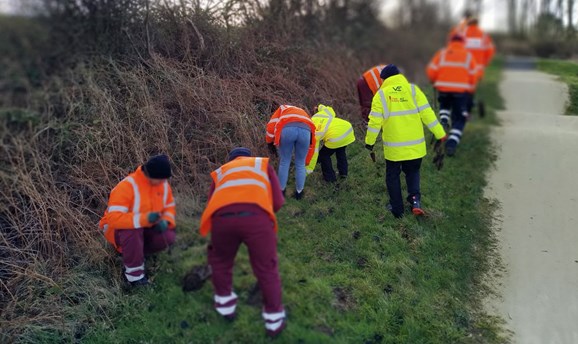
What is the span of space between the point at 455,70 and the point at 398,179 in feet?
12.3

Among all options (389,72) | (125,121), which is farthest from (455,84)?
(125,121)

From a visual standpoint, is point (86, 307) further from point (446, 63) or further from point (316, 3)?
point (316, 3)

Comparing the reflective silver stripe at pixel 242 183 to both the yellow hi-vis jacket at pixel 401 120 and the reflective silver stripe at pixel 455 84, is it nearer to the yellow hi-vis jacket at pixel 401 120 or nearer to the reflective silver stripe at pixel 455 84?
the yellow hi-vis jacket at pixel 401 120

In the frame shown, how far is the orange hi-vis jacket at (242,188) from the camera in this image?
4.18m

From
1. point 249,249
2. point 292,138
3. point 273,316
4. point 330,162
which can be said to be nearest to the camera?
point 249,249

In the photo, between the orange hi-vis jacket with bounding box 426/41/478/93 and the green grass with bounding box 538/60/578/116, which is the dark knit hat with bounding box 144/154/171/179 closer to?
the orange hi-vis jacket with bounding box 426/41/478/93

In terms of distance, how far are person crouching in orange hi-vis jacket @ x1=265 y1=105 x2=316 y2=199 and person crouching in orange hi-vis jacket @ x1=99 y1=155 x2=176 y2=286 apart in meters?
1.51

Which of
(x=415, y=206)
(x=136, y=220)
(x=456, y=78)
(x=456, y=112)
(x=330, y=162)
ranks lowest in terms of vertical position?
(x=415, y=206)

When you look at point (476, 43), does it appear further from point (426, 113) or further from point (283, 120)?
point (283, 120)

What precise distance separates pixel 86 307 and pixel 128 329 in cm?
62

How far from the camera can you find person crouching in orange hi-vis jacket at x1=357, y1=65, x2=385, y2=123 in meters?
7.06

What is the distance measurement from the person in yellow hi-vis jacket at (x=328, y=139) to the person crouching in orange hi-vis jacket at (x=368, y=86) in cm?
92

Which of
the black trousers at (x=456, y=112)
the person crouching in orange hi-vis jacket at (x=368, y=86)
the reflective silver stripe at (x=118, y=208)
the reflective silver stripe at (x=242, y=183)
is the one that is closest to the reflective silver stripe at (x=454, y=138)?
the black trousers at (x=456, y=112)

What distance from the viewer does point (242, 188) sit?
4.22 m
